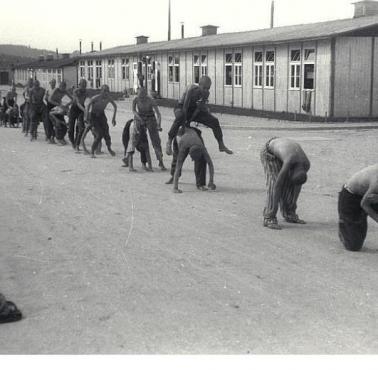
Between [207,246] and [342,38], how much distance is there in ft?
66.2

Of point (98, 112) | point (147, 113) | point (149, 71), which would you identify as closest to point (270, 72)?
point (98, 112)

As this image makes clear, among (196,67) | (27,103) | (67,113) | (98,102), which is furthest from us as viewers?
(196,67)

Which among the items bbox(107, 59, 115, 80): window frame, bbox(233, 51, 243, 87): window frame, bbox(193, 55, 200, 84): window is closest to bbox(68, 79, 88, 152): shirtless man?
bbox(233, 51, 243, 87): window frame

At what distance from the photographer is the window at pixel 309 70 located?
28.2 metres

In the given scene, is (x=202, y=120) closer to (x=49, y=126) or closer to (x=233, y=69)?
(x=49, y=126)

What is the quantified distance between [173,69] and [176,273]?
36.9m

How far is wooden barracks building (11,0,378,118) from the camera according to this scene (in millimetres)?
26844

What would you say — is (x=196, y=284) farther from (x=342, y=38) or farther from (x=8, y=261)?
(x=342, y=38)

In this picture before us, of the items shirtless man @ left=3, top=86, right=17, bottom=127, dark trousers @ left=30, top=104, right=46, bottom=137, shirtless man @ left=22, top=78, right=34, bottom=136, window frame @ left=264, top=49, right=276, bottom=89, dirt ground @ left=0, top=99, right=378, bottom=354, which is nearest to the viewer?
dirt ground @ left=0, top=99, right=378, bottom=354

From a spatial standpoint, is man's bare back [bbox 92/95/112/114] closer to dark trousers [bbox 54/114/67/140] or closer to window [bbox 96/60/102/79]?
dark trousers [bbox 54/114/67/140]

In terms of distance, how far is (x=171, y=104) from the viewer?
135 feet

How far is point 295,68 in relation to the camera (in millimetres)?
29562

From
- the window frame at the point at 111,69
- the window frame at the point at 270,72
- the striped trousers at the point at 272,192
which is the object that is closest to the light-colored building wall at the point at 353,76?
the window frame at the point at 270,72

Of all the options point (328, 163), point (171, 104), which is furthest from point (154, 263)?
point (171, 104)
